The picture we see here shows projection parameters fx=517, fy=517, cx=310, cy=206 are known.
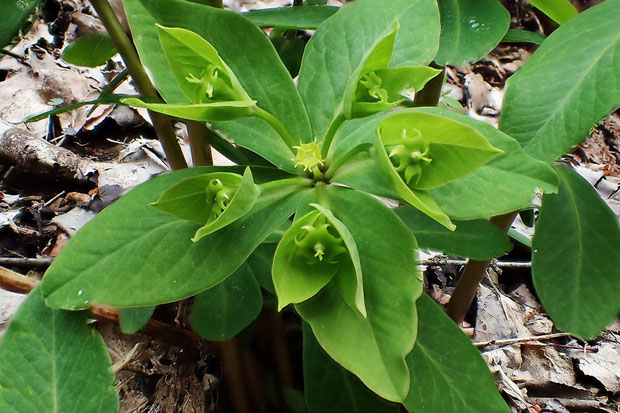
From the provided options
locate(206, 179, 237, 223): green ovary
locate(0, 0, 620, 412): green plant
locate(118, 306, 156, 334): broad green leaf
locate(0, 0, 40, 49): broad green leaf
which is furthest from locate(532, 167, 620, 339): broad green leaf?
locate(0, 0, 40, 49): broad green leaf

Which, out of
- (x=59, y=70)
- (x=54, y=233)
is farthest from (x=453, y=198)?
(x=59, y=70)

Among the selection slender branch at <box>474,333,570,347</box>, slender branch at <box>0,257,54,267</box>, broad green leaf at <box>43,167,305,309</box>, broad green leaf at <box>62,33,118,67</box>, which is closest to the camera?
broad green leaf at <box>43,167,305,309</box>

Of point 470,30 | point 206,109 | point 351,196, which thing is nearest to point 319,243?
point 351,196

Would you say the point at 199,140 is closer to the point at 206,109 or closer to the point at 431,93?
the point at 206,109

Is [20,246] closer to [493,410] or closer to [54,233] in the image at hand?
[54,233]

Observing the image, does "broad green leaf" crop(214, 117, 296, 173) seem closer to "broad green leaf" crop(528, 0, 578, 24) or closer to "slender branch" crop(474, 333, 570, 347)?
"broad green leaf" crop(528, 0, 578, 24)

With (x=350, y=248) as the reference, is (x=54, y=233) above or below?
below

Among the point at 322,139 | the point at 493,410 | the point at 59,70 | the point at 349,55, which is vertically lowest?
the point at 59,70
